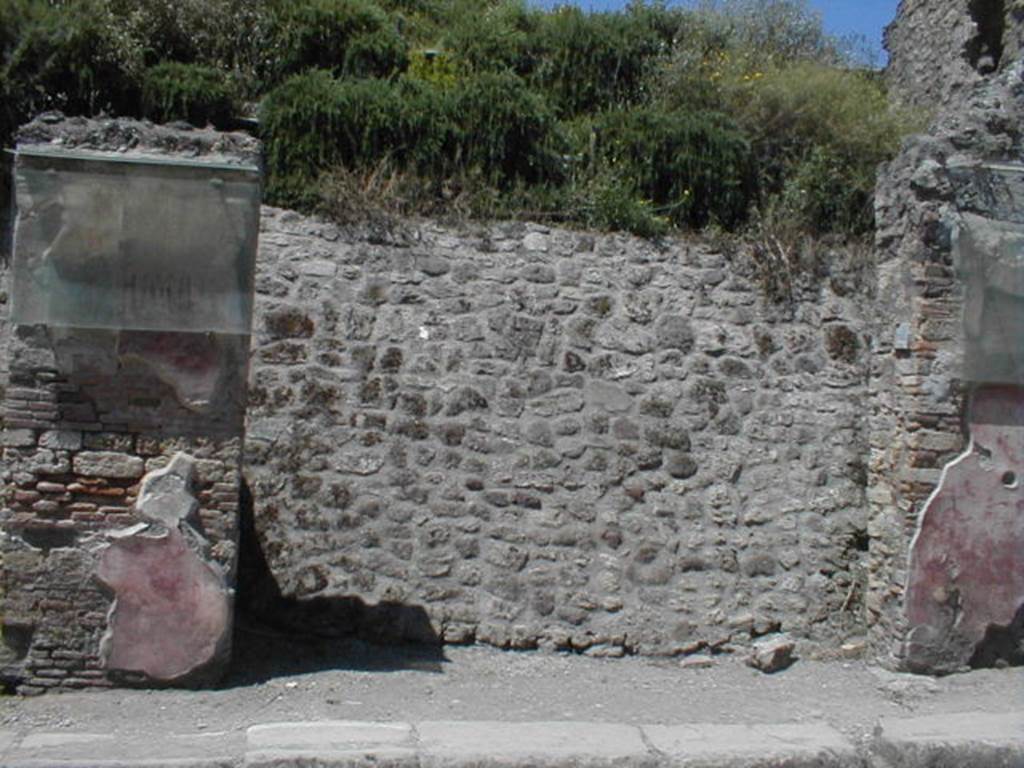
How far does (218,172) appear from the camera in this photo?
19.0 feet

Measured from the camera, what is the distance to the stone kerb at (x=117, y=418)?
18.4 feet

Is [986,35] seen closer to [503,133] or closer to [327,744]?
[503,133]

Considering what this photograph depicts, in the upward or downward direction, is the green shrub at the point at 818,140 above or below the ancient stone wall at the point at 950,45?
below

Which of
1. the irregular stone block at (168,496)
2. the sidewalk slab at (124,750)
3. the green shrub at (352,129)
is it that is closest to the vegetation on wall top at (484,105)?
the green shrub at (352,129)

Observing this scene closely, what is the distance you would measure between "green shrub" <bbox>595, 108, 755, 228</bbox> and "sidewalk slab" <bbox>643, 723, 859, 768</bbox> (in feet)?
12.9

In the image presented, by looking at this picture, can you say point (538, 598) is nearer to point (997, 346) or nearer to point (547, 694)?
point (547, 694)

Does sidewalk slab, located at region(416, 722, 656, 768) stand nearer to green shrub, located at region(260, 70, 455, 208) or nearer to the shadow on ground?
the shadow on ground

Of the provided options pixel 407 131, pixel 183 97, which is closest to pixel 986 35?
pixel 407 131

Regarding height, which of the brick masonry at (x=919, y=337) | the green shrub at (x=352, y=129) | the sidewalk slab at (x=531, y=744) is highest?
the green shrub at (x=352, y=129)

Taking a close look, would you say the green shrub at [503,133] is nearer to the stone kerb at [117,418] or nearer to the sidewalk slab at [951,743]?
the stone kerb at [117,418]

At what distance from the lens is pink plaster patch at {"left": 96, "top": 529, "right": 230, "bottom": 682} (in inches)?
221

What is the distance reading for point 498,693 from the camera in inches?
249

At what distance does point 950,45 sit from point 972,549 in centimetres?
634

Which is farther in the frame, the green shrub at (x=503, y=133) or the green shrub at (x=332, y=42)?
the green shrub at (x=332, y=42)
